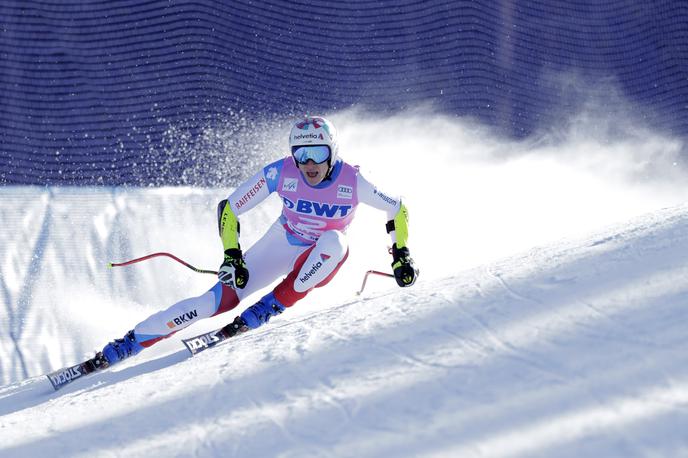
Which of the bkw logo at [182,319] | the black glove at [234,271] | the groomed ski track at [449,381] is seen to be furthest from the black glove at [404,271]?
the bkw logo at [182,319]

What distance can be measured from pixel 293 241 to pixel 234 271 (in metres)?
0.45

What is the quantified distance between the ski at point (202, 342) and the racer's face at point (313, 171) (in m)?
0.94

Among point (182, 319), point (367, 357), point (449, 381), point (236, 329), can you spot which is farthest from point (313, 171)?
point (449, 381)

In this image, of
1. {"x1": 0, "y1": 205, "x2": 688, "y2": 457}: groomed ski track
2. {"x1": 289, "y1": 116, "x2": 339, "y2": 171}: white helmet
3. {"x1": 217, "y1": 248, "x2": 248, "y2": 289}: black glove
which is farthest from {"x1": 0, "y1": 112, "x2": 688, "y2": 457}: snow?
{"x1": 289, "y1": 116, "x2": 339, "y2": 171}: white helmet

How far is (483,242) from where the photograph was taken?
22.4ft

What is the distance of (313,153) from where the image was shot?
427 centimetres

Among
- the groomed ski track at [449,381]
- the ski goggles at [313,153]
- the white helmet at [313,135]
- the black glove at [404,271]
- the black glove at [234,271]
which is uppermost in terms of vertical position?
the white helmet at [313,135]

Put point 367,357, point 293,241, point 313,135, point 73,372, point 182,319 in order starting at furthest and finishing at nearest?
point 293,241 < point 313,135 < point 182,319 < point 73,372 < point 367,357

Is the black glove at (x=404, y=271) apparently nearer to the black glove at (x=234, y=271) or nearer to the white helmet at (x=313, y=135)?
the white helmet at (x=313, y=135)

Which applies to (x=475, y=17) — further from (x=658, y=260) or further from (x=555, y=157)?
(x=658, y=260)

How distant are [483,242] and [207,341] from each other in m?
3.32

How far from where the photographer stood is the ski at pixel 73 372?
3.97 m

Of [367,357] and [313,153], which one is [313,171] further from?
[367,357]

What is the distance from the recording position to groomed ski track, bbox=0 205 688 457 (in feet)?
7.45
